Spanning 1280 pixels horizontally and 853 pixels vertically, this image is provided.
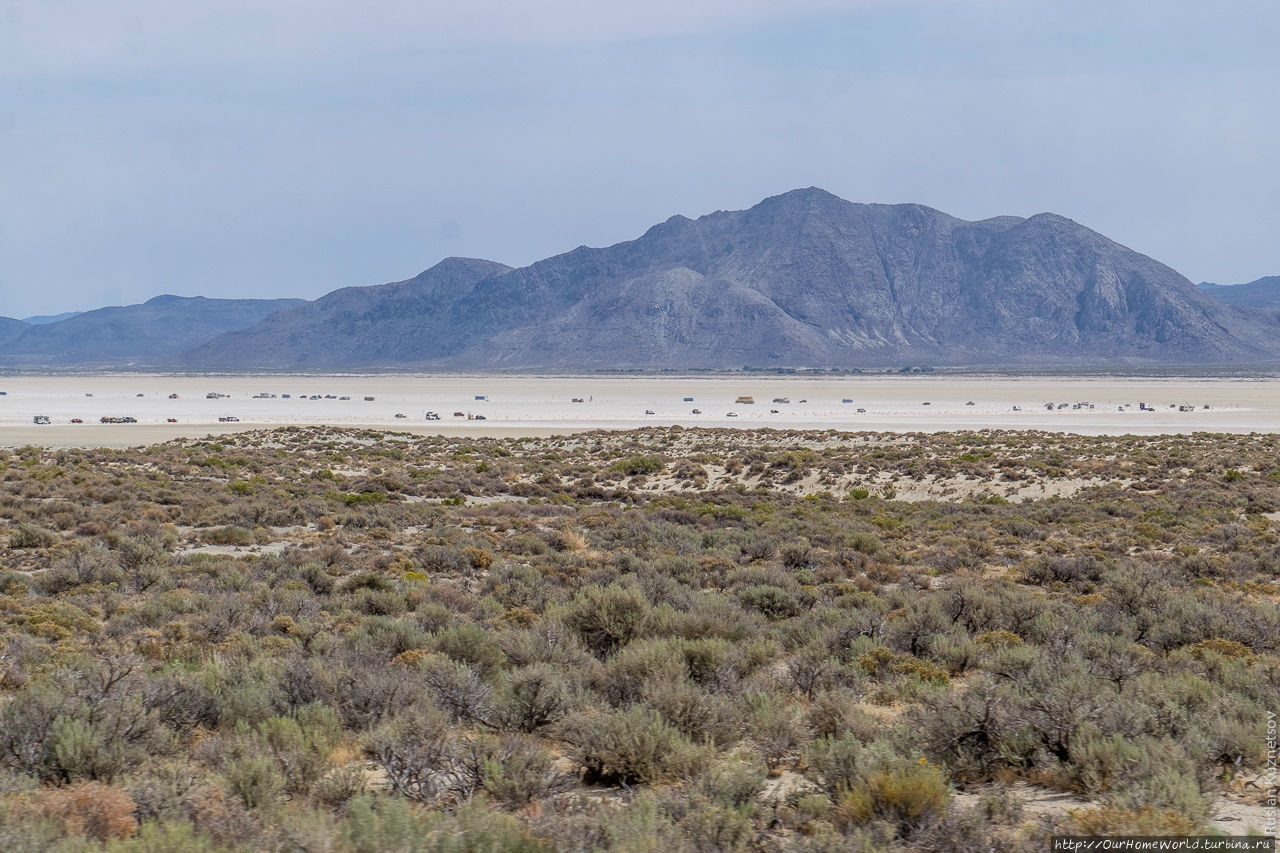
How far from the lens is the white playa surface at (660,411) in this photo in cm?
5750

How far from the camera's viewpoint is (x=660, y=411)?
77625mm

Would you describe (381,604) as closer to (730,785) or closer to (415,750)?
(415,750)

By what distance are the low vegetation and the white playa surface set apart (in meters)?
36.2

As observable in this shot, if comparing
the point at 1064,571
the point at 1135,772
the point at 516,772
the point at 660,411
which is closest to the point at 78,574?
the point at 516,772

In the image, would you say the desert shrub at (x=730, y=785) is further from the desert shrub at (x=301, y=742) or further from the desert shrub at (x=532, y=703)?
the desert shrub at (x=301, y=742)

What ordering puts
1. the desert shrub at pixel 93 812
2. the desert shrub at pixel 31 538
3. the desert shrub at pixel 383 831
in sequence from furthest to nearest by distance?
the desert shrub at pixel 31 538
the desert shrub at pixel 93 812
the desert shrub at pixel 383 831

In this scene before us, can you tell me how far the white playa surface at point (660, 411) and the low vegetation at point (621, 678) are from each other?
3622cm

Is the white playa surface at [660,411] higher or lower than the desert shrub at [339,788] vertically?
higher

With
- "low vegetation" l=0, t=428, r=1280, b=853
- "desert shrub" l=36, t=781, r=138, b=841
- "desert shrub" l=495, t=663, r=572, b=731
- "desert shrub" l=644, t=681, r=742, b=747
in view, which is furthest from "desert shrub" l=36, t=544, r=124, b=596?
"desert shrub" l=644, t=681, r=742, b=747

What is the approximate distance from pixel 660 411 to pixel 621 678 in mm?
70198

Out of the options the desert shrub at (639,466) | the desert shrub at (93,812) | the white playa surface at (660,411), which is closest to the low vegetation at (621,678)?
the desert shrub at (93,812)

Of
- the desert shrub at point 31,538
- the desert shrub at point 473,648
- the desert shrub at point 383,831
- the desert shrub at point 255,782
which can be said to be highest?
the desert shrub at point 383,831

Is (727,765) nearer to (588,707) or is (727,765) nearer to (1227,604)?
A: (588,707)

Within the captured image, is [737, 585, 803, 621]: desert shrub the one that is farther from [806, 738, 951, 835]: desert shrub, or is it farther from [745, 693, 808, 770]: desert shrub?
[806, 738, 951, 835]: desert shrub
